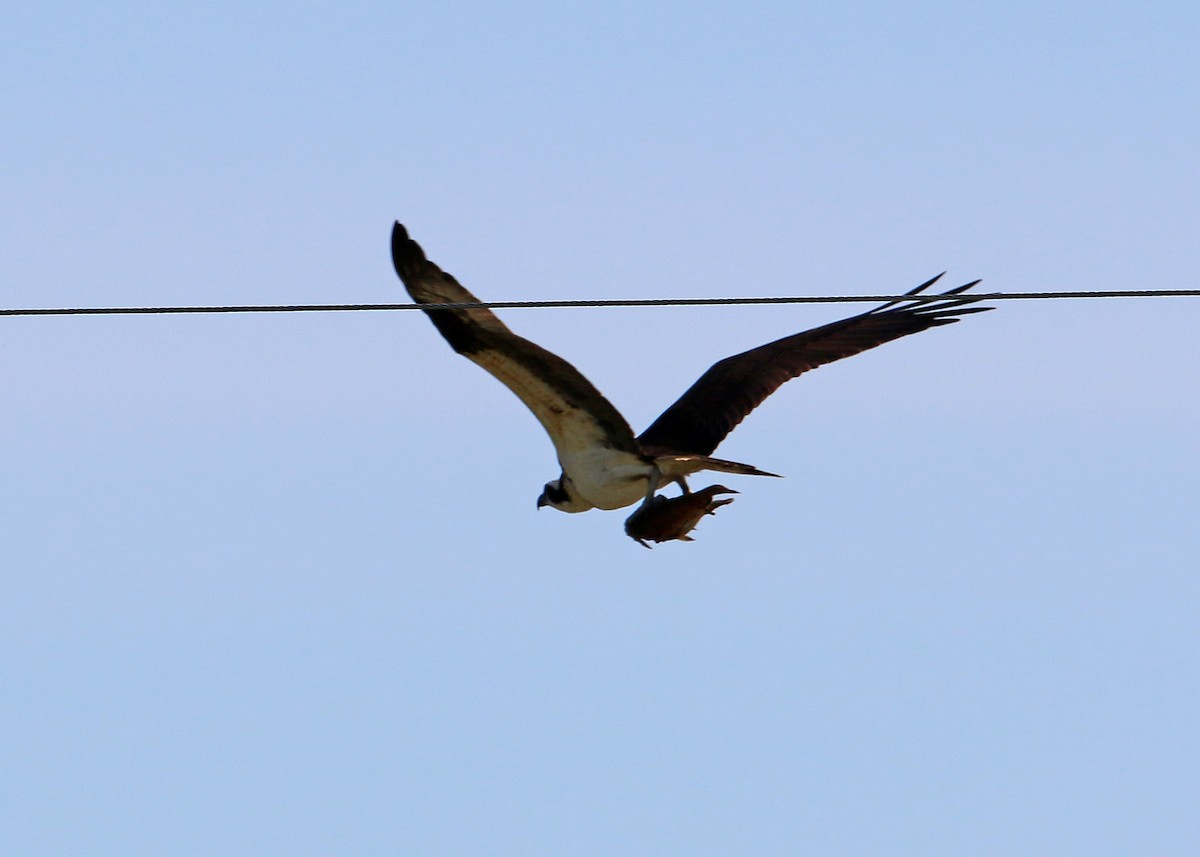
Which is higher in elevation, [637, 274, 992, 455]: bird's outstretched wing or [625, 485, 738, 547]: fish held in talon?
[637, 274, 992, 455]: bird's outstretched wing

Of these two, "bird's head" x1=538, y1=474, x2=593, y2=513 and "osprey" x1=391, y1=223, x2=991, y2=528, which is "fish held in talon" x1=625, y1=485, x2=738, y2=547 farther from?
"bird's head" x1=538, y1=474, x2=593, y2=513

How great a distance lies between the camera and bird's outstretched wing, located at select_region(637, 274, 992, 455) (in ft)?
32.0

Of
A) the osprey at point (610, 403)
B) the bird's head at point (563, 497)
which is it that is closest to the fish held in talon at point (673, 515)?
the osprey at point (610, 403)

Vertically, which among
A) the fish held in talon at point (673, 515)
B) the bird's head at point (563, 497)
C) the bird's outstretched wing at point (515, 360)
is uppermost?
the bird's outstretched wing at point (515, 360)

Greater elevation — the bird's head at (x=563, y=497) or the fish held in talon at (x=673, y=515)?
the bird's head at (x=563, y=497)

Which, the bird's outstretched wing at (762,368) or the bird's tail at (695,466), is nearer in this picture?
the bird's tail at (695,466)

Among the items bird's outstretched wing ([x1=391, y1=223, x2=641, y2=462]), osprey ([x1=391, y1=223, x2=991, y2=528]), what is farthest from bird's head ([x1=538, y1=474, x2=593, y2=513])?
bird's outstretched wing ([x1=391, y1=223, x2=641, y2=462])

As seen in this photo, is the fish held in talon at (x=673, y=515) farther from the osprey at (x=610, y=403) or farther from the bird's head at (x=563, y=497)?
the bird's head at (x=563, y=497)

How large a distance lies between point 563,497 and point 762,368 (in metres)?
1.63

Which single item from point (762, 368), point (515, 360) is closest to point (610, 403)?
point (515, 360)

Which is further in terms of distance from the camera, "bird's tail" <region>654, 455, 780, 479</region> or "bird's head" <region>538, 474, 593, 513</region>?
"bird's head" <region>538, 474, 593, 513</region>

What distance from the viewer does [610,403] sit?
8.40 m

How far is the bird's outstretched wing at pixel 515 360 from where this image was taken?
7.94 meters

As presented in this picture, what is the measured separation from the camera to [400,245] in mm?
7984
